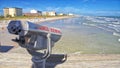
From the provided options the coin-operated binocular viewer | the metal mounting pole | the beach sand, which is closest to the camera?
the coin-operated binocular viewer

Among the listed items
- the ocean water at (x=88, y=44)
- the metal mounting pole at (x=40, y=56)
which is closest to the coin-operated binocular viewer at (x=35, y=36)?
the metal mounting pole at (x=40, y=56)

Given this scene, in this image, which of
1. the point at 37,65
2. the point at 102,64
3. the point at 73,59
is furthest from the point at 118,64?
the point at 37,65

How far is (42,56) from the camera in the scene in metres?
8.23

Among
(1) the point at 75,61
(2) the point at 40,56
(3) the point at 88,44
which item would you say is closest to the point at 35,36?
(2) the point at 40,56

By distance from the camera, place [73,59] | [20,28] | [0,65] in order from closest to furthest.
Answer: [20,28] < [0,65] < [73,59]

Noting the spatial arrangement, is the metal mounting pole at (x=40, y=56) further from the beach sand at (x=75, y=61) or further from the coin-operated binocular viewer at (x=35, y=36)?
the beach sand at (x=75, y=61)

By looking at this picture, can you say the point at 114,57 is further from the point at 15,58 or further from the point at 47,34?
the point at 47,34

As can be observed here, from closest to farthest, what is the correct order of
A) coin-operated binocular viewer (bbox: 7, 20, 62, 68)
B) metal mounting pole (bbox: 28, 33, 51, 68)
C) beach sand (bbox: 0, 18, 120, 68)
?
coin-operated binocular viewer (bbox: 7, 20, 62, 68)
metal mounting pole (bbox: 28, 33, 51, 68)
beach sand (bbox: 0, 18, 120, 68)

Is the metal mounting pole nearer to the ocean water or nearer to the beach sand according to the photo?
the beach sand

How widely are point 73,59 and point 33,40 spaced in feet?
19.8

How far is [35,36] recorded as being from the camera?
23.9ft

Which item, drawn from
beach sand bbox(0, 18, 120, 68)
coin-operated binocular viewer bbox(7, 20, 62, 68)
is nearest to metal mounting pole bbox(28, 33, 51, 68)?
coin-operated binocular viewer bbox(7, 20, 62, 68)

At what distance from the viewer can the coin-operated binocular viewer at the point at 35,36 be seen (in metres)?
6.66

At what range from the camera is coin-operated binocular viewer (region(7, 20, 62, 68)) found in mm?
6658
